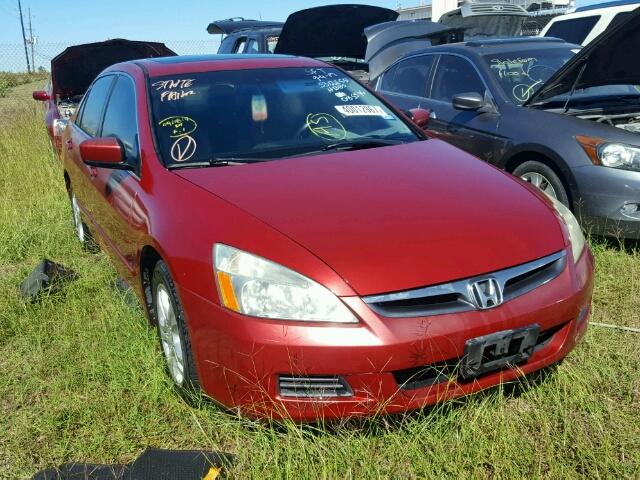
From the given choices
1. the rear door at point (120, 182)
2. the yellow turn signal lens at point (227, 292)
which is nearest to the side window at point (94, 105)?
the rear door at point (120, 182)

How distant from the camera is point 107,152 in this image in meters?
3.29

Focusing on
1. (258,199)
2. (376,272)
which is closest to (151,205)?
(258,199)

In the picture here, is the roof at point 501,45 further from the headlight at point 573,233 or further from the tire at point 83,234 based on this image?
the tire at point 83,234

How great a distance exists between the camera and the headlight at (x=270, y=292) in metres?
2.23

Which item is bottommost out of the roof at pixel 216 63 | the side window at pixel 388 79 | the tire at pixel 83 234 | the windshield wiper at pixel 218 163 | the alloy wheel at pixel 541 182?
the tire at pixel 83 234

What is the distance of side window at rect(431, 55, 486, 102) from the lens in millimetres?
5680

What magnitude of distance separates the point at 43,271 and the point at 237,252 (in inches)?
93.6

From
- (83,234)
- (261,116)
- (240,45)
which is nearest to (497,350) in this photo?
(261,116)

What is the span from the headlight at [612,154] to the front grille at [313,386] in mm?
2834

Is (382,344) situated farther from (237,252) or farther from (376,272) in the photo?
(237,252)

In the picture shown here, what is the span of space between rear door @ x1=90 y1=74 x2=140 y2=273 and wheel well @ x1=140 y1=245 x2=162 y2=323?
12 cm

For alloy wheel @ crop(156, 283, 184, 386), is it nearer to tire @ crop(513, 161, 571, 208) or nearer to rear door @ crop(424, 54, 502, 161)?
tire @ crop(513, 161, 571, 208)

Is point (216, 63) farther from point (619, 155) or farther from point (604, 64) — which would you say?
point (604, 64)

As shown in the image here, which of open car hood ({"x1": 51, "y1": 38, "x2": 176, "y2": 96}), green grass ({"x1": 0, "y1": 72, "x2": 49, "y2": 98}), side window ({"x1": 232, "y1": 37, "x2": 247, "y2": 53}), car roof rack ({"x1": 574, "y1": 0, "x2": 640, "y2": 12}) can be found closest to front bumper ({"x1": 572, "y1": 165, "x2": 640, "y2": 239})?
car roof rack ({"x1": 574, "y1": 0, "x2": 640, "y2": 12})
